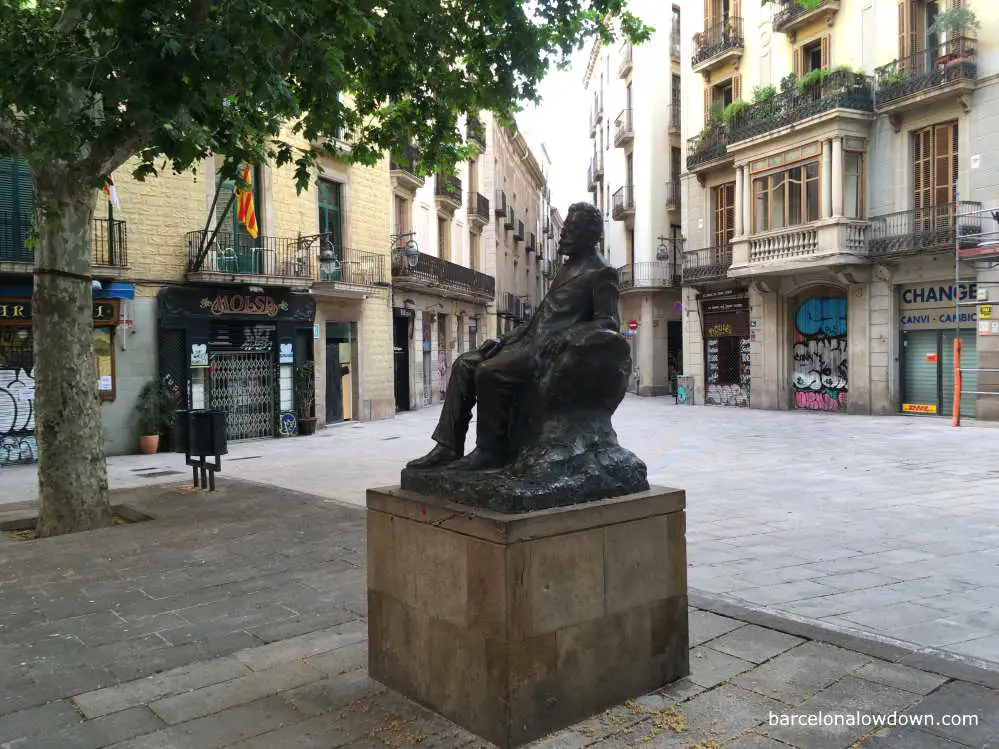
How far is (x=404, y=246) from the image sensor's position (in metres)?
24.1

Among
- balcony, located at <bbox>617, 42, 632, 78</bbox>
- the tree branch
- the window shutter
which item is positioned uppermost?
balcony, located at <bbox>617, 42, 632, 78</bbox>

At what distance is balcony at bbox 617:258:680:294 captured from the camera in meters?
33.3

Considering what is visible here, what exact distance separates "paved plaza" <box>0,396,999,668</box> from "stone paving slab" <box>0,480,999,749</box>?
2.23 ft

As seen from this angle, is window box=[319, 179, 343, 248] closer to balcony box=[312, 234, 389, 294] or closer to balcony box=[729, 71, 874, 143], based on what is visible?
balcony box=[312, 234, 389, 294]

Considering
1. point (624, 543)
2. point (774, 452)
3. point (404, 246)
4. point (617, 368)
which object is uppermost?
point (404, 246)

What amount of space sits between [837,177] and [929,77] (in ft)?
9.91

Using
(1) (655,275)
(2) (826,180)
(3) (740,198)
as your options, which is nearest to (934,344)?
(2) (826,180)

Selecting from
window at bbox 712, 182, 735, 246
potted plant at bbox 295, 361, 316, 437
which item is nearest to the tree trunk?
potted plant at bbox 295, 361, 316, 437

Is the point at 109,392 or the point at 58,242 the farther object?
the point at 109,392

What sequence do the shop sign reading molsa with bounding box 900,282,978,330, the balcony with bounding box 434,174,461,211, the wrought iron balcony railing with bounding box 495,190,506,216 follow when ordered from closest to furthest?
the shop sign reading molsa with bounding box 900,282,978,330 → the balcony with bounding box 434,174,461,211 → the wrought iron balcony railing with bounding box 495,190,506,216

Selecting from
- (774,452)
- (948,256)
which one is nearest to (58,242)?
(774,452)

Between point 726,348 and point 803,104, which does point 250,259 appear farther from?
point 726,348

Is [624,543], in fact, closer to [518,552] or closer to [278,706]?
[518,552]

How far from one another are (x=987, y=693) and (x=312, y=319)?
17413mm
